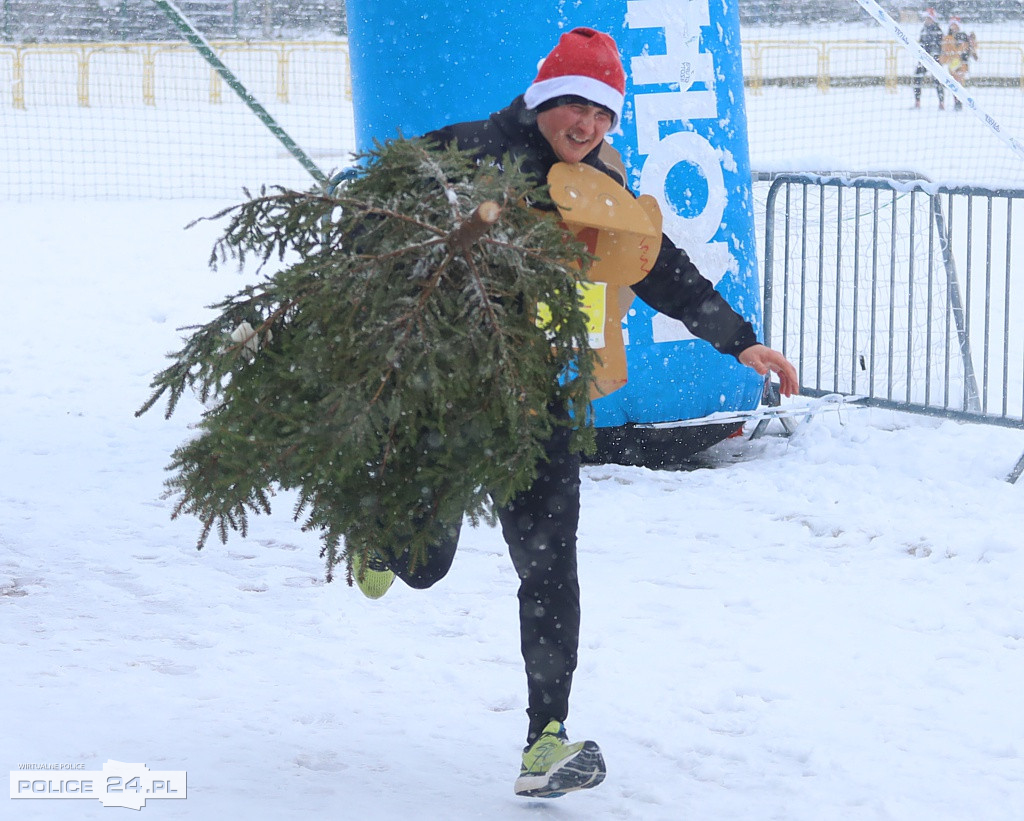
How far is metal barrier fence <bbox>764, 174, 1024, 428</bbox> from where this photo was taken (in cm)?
662

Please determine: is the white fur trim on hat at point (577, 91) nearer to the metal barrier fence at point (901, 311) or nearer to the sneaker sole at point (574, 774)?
the sneaker sole at point (574, 774)

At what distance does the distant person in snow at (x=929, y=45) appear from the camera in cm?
1884

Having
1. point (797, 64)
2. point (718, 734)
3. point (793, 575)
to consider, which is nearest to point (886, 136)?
point (797, 64)

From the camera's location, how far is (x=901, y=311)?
947cm

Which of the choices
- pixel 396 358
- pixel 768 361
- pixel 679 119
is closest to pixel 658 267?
pixel 768 361

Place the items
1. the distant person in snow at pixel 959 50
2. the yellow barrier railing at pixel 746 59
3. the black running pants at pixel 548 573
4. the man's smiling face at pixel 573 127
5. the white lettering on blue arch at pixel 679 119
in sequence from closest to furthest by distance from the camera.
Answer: the black running pants at pixel 548 573 → the man's smiling face at pixel 573 127 → the white lettering on blue arch at pixel 679 119 → the yellow barrier railing at pixel 746 59 → the distant person in snow at pixel 959 50

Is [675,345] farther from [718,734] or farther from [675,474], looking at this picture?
[718,734]

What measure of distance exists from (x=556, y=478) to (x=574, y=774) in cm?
70

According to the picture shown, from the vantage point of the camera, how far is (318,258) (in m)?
2.93

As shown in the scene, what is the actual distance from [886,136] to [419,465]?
1650 cm

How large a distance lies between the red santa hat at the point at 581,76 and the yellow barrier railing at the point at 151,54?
1631 cm

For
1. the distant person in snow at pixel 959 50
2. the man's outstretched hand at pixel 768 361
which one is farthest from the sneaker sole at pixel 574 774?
the distant person in snow at pixel 959 50

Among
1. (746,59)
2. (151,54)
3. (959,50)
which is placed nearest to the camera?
(151,54)

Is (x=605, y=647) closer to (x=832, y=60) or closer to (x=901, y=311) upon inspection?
(x=901, y=311)
